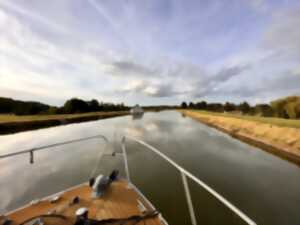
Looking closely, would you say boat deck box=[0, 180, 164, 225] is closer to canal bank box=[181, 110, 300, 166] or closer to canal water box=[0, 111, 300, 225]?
canal water box=[0, 111, 300, 225]

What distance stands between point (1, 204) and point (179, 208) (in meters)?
5.97

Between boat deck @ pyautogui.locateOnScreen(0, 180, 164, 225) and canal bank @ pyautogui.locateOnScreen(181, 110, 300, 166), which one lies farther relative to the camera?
canal bank @ pyautogui.locateOnScreen(181, 110, 300, 166)

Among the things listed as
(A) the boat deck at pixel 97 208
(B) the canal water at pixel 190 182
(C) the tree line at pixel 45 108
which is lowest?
(B) the canal water at pixel 190 182

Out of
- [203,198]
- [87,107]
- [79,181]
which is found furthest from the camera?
[87,107]

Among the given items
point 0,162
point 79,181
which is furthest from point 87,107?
point 79,181

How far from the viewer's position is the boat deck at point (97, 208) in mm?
2152

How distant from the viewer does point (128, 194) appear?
289 centimetres

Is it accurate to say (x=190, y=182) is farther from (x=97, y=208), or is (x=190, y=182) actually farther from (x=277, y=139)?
(x=277, y=139)

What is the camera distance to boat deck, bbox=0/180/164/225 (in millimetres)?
2152

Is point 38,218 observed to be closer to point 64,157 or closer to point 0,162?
point 64,157

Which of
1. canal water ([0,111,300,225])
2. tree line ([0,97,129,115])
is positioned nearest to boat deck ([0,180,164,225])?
canal water ([0,111,300,225])

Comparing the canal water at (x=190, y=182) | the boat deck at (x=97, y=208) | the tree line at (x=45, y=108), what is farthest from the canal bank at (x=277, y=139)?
the tree line at (x=45, y=108)

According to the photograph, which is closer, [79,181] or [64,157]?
[79,181]

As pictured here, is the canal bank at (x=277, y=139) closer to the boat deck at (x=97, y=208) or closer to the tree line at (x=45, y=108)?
the boat deck at (x=97, y=208)
